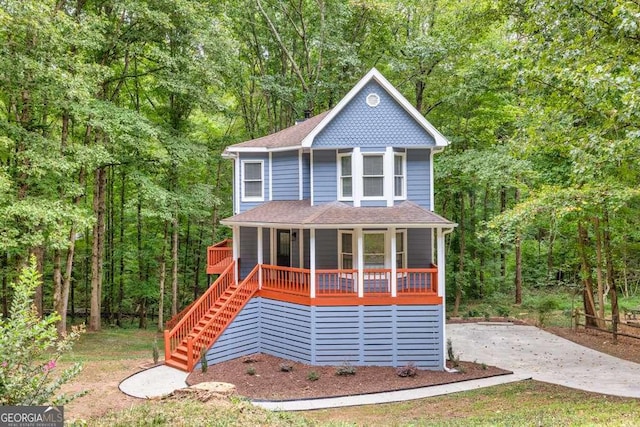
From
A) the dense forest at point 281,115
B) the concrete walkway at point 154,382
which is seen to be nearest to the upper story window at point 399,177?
the dense forest at point 281,115

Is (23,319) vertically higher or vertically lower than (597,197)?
lower

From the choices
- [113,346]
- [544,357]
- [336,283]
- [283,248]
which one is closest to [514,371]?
[544,357]

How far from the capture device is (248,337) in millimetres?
15562

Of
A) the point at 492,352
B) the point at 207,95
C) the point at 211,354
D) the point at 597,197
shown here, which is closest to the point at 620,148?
the point at 597,197

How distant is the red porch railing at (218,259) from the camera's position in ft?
60.8

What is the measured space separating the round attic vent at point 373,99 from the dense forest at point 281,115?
382 centimetres

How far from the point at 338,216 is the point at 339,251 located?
1973 mm

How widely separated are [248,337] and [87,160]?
823cm

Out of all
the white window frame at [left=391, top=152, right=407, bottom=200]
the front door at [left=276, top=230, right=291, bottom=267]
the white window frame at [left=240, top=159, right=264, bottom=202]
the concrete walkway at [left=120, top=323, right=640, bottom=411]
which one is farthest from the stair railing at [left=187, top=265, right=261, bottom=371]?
the white window frame at [left=391, top=152, right=407, bottom=200]

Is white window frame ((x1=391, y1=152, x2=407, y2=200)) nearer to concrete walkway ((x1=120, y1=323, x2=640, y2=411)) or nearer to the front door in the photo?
the front door

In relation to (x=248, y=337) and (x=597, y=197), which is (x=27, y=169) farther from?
(x=597, y=197)

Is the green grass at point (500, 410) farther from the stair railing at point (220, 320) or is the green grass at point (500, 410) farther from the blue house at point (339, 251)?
the stair railing at point (220, 320)

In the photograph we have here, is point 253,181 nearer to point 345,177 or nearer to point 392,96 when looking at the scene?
point 345,177

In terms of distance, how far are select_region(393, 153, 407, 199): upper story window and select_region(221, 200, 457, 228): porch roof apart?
386 mm
